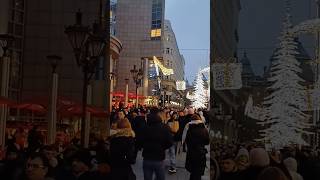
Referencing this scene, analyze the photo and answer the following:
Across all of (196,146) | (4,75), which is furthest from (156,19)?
(4,75)

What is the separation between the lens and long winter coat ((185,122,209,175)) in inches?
308

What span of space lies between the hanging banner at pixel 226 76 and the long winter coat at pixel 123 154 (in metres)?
1.30

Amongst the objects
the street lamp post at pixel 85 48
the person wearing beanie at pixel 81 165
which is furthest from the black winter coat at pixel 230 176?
the street lamp post at pixel 85 48

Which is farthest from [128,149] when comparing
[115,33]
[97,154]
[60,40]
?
[60,40]

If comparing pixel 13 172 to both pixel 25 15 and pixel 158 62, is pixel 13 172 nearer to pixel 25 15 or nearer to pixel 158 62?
pixel 158 62

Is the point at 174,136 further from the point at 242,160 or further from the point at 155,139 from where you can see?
the point at 242,160

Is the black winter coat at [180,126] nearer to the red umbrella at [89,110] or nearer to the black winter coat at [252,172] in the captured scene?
the red umbrella at [89,110]

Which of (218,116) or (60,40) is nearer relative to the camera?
(218,116)

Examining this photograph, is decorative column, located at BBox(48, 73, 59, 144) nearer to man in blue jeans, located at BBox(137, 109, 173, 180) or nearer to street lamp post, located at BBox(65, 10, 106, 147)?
street lamp post, located at BBox(65, 10, 106, 147)

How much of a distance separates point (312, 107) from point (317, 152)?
53 centimetres

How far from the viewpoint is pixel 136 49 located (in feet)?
23.9

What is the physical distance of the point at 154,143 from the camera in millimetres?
7195

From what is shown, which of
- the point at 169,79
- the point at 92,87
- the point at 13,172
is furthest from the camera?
the point at 92,87

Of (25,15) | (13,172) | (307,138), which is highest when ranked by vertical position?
(25,15)
